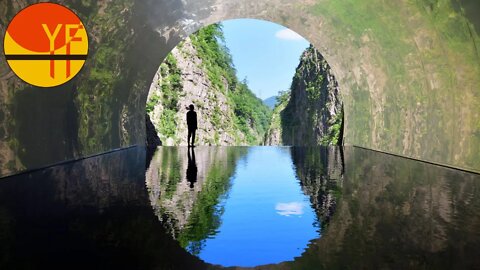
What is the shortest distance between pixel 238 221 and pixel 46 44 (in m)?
7.77

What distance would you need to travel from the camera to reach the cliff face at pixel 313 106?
4447cm

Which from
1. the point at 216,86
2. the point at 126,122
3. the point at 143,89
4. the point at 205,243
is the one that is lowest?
the point at 205,243

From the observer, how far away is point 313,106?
51781 mm

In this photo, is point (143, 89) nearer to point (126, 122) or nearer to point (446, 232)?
point (126, 122)

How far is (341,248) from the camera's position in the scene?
13.8 ft

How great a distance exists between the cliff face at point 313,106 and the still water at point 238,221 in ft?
98.5

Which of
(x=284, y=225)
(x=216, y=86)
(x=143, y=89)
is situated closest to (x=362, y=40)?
(x=143, y=89)

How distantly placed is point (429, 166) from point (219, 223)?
7436mm

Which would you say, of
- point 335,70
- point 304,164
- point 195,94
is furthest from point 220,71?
point 304,164

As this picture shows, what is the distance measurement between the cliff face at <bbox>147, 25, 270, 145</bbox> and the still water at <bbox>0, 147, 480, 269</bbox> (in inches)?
1251

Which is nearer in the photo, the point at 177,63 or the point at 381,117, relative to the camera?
the point at 381,117

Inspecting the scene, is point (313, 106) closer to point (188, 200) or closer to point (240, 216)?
point (188, 200)

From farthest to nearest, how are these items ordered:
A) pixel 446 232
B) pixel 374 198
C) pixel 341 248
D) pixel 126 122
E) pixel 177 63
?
pixel 177 63 → pixel 126 122 → pixel 374 198 → pixel 446 232 → pixel 341 248

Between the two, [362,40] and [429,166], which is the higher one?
[362,40]
